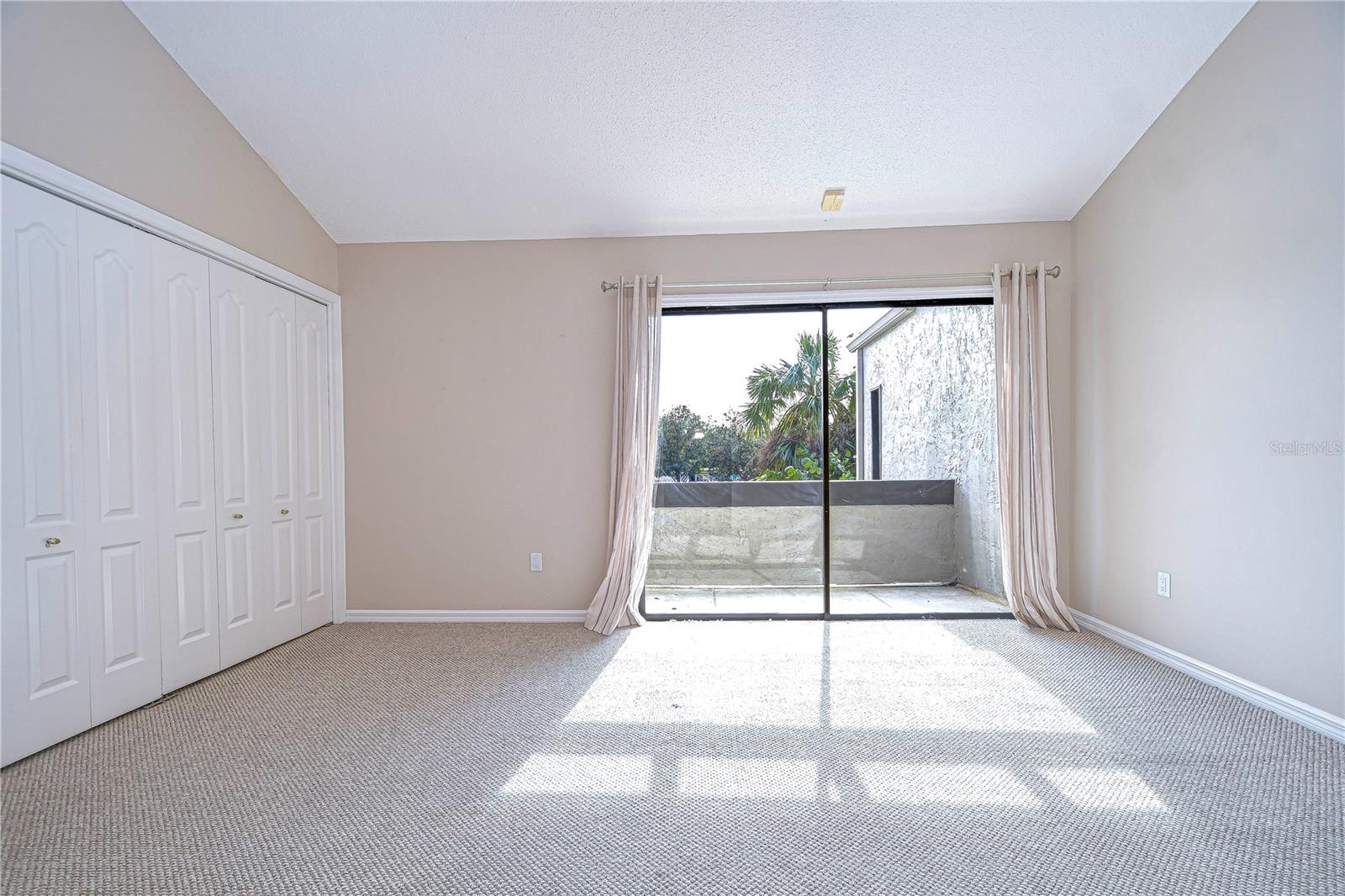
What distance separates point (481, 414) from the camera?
13.0 ft

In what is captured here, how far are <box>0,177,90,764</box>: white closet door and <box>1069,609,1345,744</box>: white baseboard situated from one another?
459 centimetres

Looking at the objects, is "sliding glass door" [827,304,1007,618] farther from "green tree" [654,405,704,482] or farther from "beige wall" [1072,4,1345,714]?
"green tree" [654,405,704,482]

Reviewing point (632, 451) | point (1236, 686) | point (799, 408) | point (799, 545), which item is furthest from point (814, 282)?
point (1236, 686)

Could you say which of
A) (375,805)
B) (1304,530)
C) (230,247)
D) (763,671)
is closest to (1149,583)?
(1304,530)

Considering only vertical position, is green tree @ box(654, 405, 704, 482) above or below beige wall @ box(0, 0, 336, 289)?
below

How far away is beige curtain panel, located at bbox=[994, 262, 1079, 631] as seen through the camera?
365cm

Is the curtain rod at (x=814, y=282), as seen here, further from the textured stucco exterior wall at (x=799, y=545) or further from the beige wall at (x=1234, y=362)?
the textured stucco exterior wall at (x=799, y=545)

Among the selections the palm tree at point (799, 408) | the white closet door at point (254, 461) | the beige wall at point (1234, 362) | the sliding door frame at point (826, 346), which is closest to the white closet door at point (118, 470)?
the white closet door at point (254, 461)

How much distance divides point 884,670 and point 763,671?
22.7 inches

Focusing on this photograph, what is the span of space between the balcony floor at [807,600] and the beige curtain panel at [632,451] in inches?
10.8

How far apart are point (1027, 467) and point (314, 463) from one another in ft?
13.8

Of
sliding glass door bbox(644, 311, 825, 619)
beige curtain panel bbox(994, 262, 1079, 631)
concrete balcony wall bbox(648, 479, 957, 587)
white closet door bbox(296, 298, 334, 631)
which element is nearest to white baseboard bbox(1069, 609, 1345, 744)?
beige curtain panel bbox(994, 262, 1079, 631)

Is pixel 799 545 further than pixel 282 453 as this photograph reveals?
Yes

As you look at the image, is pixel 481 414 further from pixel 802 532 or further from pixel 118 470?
pixel 802 532
